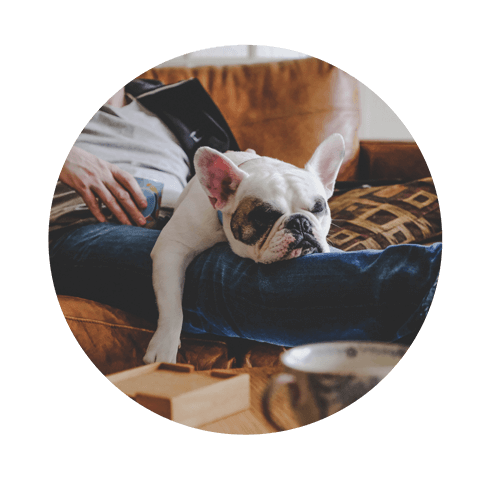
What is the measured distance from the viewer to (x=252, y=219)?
3.91 feet

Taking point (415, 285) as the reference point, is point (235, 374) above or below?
below

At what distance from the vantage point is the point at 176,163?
4.29 feet

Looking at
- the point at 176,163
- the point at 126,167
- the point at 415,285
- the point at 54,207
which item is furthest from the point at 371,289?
the point at 54,207

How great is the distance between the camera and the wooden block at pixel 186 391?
3.81ft

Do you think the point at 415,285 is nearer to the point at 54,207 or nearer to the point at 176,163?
the point at 176,163

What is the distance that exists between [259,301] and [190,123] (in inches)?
22.3

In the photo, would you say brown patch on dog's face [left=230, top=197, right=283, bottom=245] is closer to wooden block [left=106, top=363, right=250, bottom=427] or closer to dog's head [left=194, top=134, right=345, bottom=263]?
dog's head [left=194, top=134, right=345, bottom=263]

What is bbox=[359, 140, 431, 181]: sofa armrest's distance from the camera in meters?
1.44

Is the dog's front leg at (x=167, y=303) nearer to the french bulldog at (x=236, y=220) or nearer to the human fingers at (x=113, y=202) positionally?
the french bulldog at (x=236, y=220)

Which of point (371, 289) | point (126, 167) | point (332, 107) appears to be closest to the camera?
point (371, 289)

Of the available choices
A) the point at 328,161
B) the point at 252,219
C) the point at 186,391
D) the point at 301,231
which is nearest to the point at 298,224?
the point at 301,231

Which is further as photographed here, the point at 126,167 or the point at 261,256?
the point at 126,167

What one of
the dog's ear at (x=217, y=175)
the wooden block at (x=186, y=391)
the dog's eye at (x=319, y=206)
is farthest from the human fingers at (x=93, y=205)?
the dog's eye at (x=319, y=206)

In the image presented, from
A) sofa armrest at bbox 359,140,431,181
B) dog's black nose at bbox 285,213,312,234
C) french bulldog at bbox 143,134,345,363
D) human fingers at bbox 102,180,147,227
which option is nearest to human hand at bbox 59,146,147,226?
human fingers at bbox 102,180,147,227
